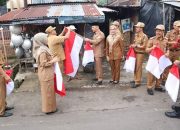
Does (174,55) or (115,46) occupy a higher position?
(115,46)

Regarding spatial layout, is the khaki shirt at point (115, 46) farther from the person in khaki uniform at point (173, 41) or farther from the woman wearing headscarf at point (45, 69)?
the woman wearing headscarf at point (45, 69)

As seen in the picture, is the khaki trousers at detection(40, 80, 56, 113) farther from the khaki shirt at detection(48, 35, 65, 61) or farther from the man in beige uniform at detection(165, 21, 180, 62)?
the man in beige uniform at detection(165, 21, 180, 62)

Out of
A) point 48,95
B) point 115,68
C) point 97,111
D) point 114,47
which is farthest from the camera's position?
point 115,68

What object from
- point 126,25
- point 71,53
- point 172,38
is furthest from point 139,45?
point 126,25

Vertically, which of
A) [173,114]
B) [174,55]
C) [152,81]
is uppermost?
[174,55]

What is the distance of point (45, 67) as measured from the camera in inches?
312

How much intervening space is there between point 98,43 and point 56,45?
1.29 meters

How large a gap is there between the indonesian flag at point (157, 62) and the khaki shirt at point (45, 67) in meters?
2.80

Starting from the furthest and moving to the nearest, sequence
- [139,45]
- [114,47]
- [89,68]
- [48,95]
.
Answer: [89,68] < [114,47] < [139,45] < [48,95]

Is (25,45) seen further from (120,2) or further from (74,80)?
(120,2)

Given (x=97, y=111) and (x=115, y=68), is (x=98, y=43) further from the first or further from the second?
(x=97, y=111)

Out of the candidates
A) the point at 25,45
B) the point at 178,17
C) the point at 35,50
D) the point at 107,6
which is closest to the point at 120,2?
the point at 107,6

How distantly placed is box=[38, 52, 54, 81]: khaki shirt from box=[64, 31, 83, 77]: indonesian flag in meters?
1.72

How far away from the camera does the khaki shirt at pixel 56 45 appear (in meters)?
9.26
